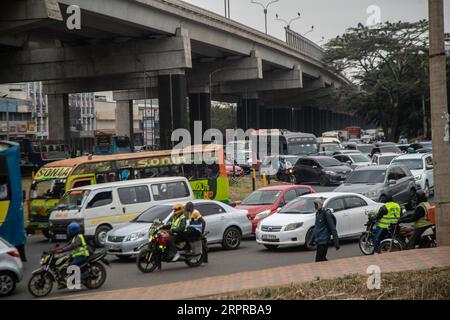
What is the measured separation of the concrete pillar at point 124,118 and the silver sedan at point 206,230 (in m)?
58.4

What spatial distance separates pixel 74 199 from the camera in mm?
22312

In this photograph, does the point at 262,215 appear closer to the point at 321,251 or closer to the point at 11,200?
the point at 321,251

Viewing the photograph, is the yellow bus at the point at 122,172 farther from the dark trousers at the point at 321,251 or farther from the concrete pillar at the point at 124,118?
the concrete pillar at the point at 124,118

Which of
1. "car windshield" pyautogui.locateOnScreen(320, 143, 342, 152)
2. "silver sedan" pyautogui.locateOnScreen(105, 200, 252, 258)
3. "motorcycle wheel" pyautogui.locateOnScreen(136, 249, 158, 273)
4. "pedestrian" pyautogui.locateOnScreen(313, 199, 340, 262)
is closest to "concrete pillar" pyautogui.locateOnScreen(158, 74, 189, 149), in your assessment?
"car windshield" pyautogui.locateOnScreen(320, 143, 342, 152)

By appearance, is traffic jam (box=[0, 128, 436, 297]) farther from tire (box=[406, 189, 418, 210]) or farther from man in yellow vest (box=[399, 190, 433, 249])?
man in yellow vest (box=[399, 190, 433, 249])

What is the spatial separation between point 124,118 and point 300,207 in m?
63.6

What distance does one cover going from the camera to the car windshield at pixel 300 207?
63.5 feet

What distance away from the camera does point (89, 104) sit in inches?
4998

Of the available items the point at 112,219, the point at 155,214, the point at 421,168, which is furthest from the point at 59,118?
the point at 155,214

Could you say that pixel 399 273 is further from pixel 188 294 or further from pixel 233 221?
pixel 233 221

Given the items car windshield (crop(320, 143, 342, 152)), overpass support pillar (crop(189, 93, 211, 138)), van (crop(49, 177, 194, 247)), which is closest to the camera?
van (crop(49, 177, 194, 247))

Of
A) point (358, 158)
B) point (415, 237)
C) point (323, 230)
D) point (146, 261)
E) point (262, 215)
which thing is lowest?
point (146, 261)

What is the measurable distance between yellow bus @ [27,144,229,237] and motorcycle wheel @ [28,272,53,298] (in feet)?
35.8

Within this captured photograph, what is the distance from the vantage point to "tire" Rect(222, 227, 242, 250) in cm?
2019
